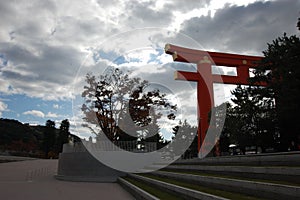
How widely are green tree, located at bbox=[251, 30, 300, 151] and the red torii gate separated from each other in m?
2.79

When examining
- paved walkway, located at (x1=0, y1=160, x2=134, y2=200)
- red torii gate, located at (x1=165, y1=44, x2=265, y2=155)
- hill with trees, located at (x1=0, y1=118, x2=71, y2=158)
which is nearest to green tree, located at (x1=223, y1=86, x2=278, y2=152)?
red torii gate, located at (x1=165, y1=44, x2=265, y2=155)

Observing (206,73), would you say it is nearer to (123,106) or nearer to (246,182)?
(123,106)

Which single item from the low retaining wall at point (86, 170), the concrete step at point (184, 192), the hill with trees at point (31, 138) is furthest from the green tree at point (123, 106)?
the hill with trees at point (31, 138)

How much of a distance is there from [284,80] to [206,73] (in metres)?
6.93

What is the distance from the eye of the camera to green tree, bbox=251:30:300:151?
12.5m

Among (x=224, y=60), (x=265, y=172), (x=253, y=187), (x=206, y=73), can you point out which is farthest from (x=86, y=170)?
(x=253, y=187)

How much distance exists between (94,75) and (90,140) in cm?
430

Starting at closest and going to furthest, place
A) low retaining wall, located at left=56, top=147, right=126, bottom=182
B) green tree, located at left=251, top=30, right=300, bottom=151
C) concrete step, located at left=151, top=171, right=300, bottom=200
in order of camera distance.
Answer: concrete step, located at left=151, top=171, right=300, bottom=200
green tree, located at left=251, top=30, right=300, bottom=151
low retaining wall, located at left=56, top=147, right=126, bottom=182

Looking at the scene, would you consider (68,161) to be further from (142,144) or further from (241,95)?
(241,95)

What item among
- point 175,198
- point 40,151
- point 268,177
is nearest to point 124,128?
point 175,198

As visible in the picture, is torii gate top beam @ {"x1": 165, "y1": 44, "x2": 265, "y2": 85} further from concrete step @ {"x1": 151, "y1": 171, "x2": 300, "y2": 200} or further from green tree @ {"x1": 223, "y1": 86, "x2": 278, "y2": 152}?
concrete step @ {"x1": 151, "y1": 171, "x2": 300, "y2": 200}

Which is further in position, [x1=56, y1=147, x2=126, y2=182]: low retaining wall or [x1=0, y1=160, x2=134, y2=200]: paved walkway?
[x1=56, y1=147, x2=126, y2=182]: low retaining wall

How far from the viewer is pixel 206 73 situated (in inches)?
762

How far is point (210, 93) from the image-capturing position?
1986 centimetres
